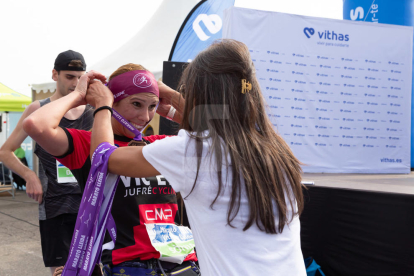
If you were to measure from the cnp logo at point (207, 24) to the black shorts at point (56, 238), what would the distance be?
3824 millimetres

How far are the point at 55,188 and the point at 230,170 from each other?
203 centimetres

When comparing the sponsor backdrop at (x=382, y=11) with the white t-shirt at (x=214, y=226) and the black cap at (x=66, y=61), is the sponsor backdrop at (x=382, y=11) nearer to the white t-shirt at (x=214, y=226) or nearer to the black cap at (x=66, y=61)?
the black cap at (x=66, y=61)

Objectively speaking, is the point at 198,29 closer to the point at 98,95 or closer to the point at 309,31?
the point at 309,31

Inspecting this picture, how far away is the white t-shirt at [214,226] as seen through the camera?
1082mm

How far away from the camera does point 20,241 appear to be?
5.73m

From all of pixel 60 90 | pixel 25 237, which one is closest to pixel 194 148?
pixel 60 90

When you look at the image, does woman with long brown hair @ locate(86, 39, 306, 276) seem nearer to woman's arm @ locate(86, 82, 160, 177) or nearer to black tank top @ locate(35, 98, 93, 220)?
woman's arm @ locate(86, 82, 160, 177)

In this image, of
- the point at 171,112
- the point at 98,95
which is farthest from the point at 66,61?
the point at 98,95

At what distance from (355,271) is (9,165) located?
263cm

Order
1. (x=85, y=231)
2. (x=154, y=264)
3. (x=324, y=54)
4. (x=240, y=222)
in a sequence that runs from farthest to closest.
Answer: (x=324, y=54) → (x=154, y=264) → (x=85, y=231) → (x=240, y=222)

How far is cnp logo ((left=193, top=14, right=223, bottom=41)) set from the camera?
5.92 m

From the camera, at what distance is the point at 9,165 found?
9.26ft

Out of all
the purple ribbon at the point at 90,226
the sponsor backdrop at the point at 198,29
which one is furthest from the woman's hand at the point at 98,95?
the sponsor backdrop at the point at 198,29

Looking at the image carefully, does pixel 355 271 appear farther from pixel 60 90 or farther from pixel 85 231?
pixel 60 90
